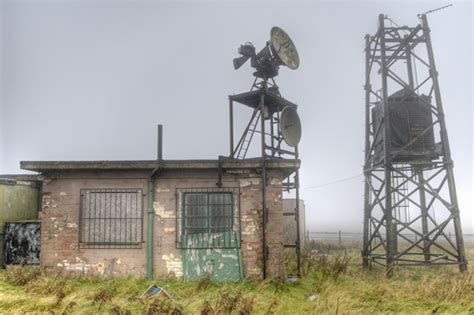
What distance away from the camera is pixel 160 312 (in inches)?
245

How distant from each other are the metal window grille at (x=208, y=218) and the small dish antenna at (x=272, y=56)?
3.86 metres

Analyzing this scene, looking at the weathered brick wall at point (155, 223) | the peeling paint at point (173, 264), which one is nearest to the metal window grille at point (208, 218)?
the weathered brick wall at point (155, 223)

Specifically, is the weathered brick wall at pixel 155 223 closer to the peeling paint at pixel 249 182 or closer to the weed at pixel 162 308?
the peeling paint at pixel 249 182

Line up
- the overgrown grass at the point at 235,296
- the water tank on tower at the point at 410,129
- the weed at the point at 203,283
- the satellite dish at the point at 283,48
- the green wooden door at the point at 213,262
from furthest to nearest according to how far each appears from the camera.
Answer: the water tank on tower at the point at 410,129 < the satellite dish at the point at 283,48 < the green wooden door at the point at 213,262 < the weed at the point at 203,283 < the overgrown grass at the point at 235,296

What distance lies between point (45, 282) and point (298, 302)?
17.9 feet

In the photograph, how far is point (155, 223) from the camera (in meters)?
9.48

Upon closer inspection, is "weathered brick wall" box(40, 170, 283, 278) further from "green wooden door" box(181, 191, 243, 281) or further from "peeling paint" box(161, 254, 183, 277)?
"green wooden door" box(181, 191, 243, 281)

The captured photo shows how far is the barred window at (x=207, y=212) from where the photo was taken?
946 cm

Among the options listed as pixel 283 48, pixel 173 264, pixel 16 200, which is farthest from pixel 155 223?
pixel 283 48

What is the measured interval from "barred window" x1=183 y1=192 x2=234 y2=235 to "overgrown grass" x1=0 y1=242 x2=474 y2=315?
131 centimetres

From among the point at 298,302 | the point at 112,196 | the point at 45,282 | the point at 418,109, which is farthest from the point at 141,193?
the point at 418,109

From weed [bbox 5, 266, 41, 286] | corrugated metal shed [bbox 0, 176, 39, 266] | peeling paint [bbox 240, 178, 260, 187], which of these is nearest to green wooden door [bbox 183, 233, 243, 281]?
peeling paint [bbox 240, 178, 260, 187]

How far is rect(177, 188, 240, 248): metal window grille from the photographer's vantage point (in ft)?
30.8

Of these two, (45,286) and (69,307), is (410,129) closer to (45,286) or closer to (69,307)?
(69,307)
